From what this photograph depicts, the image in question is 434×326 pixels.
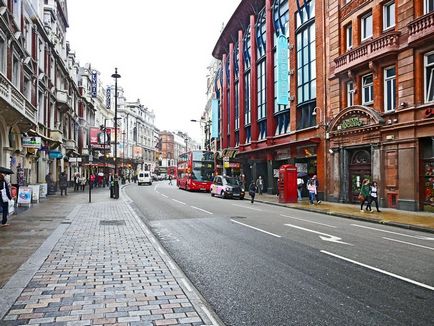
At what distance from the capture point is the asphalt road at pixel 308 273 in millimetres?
4797

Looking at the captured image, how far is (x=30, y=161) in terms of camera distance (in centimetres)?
2598

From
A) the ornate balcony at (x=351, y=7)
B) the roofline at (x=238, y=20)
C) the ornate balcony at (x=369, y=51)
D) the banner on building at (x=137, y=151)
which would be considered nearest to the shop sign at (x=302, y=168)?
the ornate balcony at (x=369, y=51)

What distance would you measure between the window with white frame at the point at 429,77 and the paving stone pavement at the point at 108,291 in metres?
15.2

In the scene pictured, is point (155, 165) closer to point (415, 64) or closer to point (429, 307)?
point (415, 64)

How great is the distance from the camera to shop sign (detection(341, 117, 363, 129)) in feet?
70.9

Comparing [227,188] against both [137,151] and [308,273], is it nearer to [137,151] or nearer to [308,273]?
[308,273]

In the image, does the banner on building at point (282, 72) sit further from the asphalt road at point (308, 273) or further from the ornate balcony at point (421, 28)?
the asphalt road at point (308, 273)

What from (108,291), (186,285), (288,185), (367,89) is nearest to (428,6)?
(367,89)

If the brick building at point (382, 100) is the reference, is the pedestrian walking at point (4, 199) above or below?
below

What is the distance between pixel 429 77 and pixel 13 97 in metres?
19.5

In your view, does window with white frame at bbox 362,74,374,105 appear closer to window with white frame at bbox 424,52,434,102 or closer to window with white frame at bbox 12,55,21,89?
window with white frame at bbox 424,52,434,102

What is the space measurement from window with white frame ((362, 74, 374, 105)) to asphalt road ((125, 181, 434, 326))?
11491 millimetres

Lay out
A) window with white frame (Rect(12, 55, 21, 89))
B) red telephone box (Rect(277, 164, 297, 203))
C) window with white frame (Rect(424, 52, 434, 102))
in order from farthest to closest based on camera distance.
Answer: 1. red telephone box (Rect(277, 164, 297, 203))
2. window with white frame (Rect(12, 55, 21, 89))
3. window with white frame (Rect(424, 52, 434, 102))

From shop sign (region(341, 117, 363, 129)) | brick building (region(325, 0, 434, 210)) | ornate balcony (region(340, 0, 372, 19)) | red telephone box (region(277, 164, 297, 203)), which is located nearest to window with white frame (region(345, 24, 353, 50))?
brick building (region(325, 0, 434, 210))
